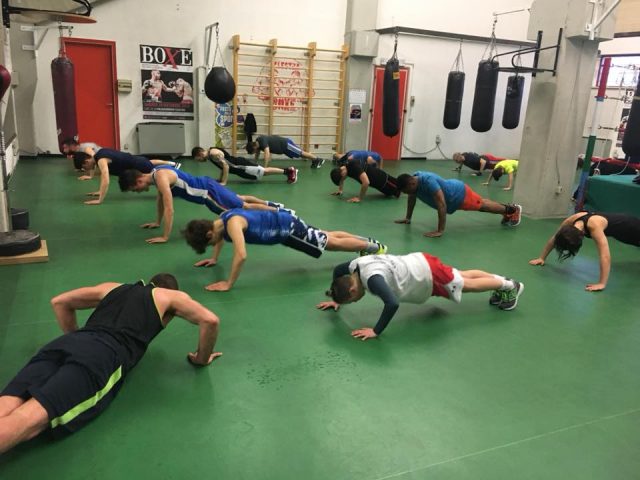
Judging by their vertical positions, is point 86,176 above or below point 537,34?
below

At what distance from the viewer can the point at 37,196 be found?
6.98m

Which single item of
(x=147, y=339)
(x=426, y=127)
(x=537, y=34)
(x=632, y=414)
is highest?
(x=537, y=34)

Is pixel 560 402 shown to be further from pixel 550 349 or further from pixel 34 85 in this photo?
pixel 34 85

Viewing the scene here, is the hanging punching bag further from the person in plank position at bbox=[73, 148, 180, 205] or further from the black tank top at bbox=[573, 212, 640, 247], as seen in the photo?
the black tank top at bbox=[573, 212, 640, 247]

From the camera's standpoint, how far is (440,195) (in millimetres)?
5945

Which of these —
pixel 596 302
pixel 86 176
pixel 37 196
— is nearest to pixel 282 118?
pixel 86 176

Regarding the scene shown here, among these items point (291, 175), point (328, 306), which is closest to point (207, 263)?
→ point (328, 306)

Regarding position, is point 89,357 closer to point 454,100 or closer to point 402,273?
point 402,273

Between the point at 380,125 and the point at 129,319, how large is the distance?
35.4ft

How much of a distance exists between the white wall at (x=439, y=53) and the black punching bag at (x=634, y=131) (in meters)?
7.91

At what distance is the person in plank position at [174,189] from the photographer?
5059 mm

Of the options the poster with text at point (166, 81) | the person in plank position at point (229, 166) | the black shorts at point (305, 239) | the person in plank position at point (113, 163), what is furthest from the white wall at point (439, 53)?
the black shorts at point (305, 239)

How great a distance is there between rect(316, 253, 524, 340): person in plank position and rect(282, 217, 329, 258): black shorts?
28.5 inches

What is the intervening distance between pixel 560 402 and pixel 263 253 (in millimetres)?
3080
